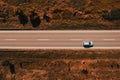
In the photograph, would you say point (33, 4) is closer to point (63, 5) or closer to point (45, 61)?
point (63, 5)

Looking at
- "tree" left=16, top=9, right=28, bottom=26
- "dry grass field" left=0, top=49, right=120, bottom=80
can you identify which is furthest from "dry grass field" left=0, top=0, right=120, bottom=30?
"dry grass field" left=0, top=49, right=120, bottom=80

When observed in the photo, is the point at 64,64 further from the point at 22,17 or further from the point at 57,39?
the point at 22,17

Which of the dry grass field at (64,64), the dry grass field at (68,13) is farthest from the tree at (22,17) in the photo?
the dry grass field at (64,64)

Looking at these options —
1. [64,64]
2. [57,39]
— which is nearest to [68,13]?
[57,39]

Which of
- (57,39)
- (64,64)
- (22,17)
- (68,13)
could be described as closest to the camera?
(64,64)

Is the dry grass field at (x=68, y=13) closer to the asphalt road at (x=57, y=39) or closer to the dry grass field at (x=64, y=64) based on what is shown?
the asphalt road at (x=57, y=39)

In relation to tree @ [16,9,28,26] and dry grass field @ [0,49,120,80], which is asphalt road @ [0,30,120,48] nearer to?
dry grass field @ [0,49,120,80]
